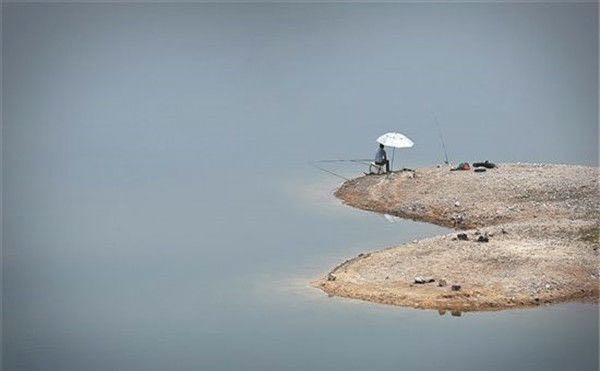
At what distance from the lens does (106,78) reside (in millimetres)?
51625

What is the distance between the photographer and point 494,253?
24391mm

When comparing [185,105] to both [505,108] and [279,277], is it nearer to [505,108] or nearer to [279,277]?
[505,108]

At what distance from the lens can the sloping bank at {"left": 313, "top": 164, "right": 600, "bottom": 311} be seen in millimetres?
23234

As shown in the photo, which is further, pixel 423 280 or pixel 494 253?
pixel 494 253

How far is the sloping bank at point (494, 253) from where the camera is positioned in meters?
23.2

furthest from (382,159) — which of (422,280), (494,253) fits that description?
(422,280)

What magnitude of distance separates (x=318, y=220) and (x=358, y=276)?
607 centimetres

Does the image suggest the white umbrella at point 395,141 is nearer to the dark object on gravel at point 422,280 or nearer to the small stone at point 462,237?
the small stone at point 462,237

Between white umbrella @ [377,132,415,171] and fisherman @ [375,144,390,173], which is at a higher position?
white umbrella @ [377,132,415,171]

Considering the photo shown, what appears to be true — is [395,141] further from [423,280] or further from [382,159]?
[423,280]

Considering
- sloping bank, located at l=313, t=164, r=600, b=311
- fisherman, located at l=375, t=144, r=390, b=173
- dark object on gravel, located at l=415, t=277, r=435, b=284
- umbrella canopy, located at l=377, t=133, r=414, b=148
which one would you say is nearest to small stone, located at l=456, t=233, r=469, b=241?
sloping bank, located at l=313, t=164, r=600, b=311

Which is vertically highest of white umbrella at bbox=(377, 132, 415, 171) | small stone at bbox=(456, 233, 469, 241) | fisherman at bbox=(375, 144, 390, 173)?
white umbrella at bbox=(377, 132, 415, 171)

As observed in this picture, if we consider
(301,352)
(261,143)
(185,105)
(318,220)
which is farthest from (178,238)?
(185,105)

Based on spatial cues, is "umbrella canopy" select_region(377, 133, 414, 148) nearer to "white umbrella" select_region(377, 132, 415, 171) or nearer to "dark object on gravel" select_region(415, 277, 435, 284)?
"white umbrella" select_region(377, 132, 415, 171)
